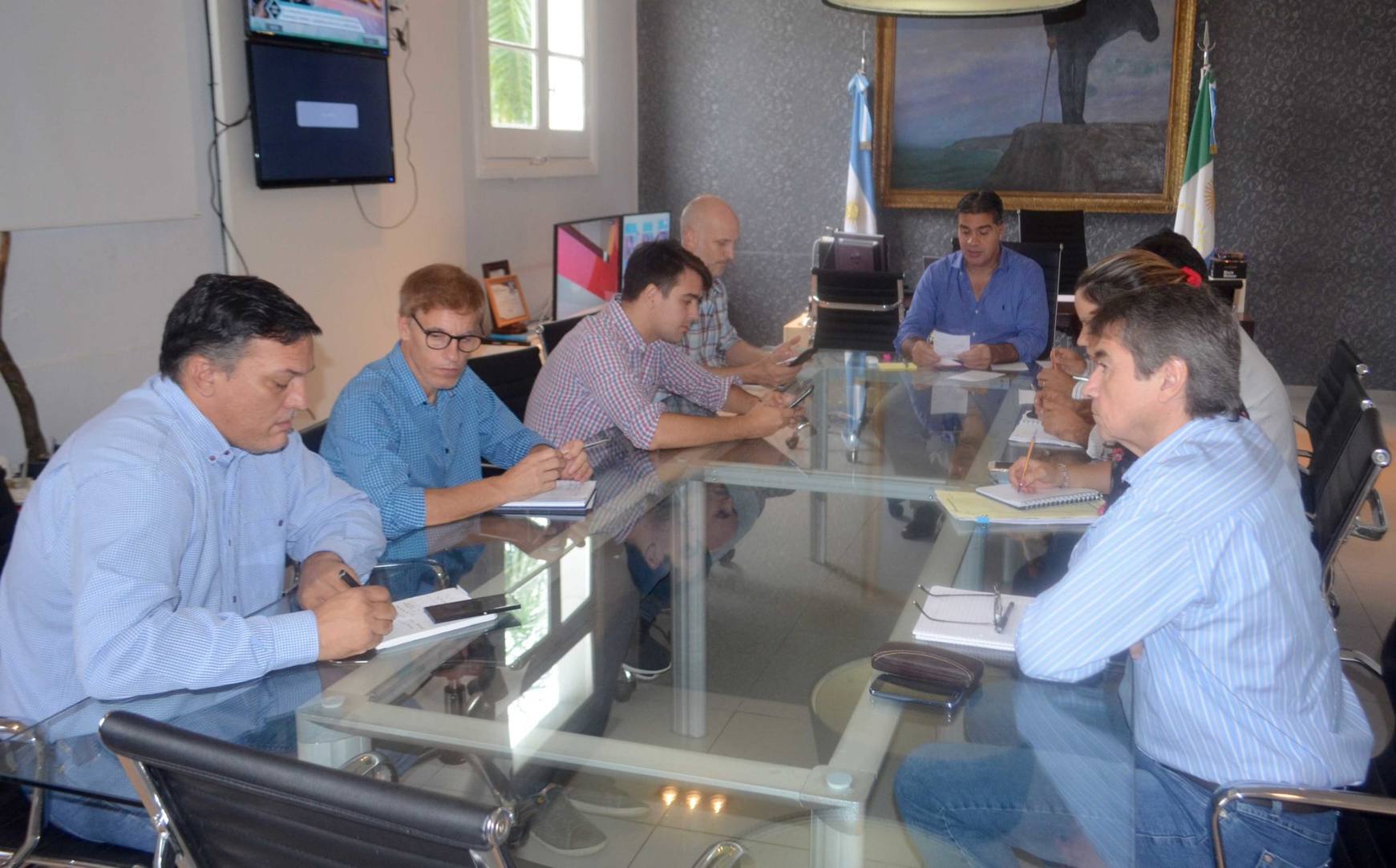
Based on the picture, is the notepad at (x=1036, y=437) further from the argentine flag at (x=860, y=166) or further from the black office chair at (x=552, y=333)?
the argentine flag at (x=860, y=166)

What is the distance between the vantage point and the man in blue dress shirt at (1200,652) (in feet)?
4.79

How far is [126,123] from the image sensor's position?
3.36 meters

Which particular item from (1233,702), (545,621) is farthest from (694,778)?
(1233,702)

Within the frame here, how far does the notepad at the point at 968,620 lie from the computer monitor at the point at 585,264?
389 cm

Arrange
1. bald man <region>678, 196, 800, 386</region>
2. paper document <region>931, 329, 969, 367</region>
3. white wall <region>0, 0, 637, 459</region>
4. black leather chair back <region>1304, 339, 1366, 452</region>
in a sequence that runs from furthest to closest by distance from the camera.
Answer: bald man <region>678, 196, 800, 386</region> → paper document <region>931, 329, 969, 367</region> → white wall <region>0, 0, 637, 459</region> → black leather chair back <region>1304, 339, 1366, 452</region>

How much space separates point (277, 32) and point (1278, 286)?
5462 mm

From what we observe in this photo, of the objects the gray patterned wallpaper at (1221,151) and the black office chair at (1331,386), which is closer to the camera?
the black office chair at (1331,386)

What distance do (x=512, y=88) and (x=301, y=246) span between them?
1.92 metres

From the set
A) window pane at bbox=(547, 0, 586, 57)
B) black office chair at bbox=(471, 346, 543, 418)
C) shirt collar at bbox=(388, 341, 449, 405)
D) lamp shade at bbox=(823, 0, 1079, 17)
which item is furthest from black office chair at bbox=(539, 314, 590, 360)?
window pane at bbox=(547, 0, 586, 57)

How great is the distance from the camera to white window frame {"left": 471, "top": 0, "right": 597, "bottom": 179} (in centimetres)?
538

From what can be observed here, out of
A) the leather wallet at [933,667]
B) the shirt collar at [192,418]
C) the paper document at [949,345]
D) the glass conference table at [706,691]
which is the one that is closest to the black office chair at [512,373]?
the glass conference table at [706,691]

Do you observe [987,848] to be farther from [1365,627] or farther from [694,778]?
[1365,627]

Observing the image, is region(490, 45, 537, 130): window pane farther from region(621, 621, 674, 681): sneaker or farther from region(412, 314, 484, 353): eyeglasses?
region(621, 621, 674, 681): sneaker

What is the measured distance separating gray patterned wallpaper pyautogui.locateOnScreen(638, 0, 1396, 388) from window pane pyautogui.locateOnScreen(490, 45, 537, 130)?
5.28 ft
